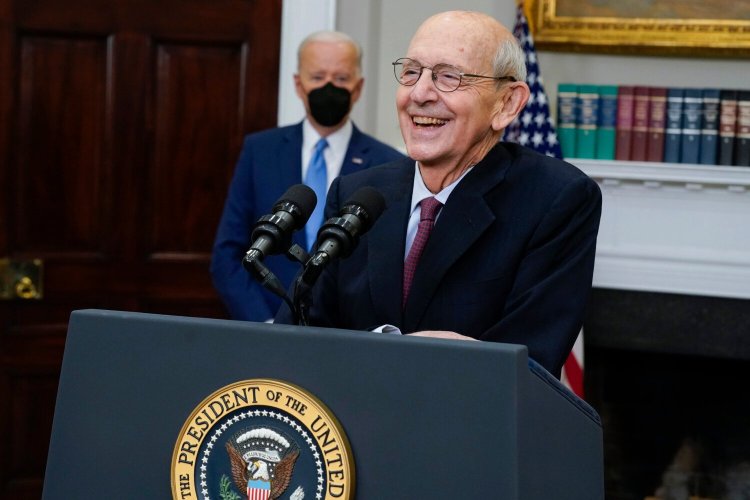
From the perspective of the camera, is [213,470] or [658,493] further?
[658,493]

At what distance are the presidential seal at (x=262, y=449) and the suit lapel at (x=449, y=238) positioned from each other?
2.13ft

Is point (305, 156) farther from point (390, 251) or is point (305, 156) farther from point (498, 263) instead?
point (498, 263)

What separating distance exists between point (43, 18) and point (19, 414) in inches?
61.5

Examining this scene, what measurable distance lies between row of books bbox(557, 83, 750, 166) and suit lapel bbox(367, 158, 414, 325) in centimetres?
248

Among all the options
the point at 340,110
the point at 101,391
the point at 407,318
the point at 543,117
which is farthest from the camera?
the point at 543,117

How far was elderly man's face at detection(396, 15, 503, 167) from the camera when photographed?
214 cm

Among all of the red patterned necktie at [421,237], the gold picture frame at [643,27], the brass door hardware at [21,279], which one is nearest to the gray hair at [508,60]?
the red patterned necktie at [421,237]

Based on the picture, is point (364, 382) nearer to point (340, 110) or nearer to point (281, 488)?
point (281, 488)

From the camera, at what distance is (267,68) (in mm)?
4711

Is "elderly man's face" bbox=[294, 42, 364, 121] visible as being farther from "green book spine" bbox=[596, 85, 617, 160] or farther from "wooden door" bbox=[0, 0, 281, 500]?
"green book spine" bbox=[596, 85, 617, 160]

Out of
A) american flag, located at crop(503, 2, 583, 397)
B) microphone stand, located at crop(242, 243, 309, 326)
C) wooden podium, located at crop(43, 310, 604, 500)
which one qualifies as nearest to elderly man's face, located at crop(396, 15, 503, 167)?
microphone stand, located at crop(242, 243, 309, 326)

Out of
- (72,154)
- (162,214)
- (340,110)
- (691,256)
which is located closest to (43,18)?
(72,154)

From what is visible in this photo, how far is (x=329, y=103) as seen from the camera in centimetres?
375

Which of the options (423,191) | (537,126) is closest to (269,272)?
(423,191)
